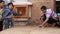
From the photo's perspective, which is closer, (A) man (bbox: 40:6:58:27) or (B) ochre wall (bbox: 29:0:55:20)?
(A) man (bbox: 40:6:58:27)

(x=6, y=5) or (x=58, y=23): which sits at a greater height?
(x=6, y=5)

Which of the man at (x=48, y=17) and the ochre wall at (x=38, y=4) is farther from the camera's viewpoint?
the ochre wall at (x=38, y=4)

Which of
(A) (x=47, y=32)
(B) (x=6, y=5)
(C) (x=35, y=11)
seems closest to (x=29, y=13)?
(C) (x=35, y=11)

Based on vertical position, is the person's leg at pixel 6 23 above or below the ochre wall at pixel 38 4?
below

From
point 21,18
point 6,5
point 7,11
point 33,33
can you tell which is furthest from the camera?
point 21,18

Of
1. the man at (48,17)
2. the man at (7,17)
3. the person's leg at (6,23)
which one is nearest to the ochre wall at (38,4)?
the man at (48,17)

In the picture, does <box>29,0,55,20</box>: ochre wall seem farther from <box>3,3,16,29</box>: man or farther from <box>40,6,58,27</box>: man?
<box>3,3,16,29</box>: man

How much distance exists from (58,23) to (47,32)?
201cm

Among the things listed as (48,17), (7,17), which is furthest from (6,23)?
(48,17)

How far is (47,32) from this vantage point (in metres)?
7.85

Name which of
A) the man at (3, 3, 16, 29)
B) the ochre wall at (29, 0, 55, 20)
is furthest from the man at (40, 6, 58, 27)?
the man at (3, 3, 16, 29)

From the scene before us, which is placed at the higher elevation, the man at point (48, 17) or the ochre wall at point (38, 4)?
the ochre wall at point (38, 4)

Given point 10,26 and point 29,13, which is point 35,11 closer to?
point 29,13

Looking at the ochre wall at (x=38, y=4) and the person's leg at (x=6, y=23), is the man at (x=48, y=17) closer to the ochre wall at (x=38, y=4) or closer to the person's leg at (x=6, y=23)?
the ochre wall at (x=38, y=4)
